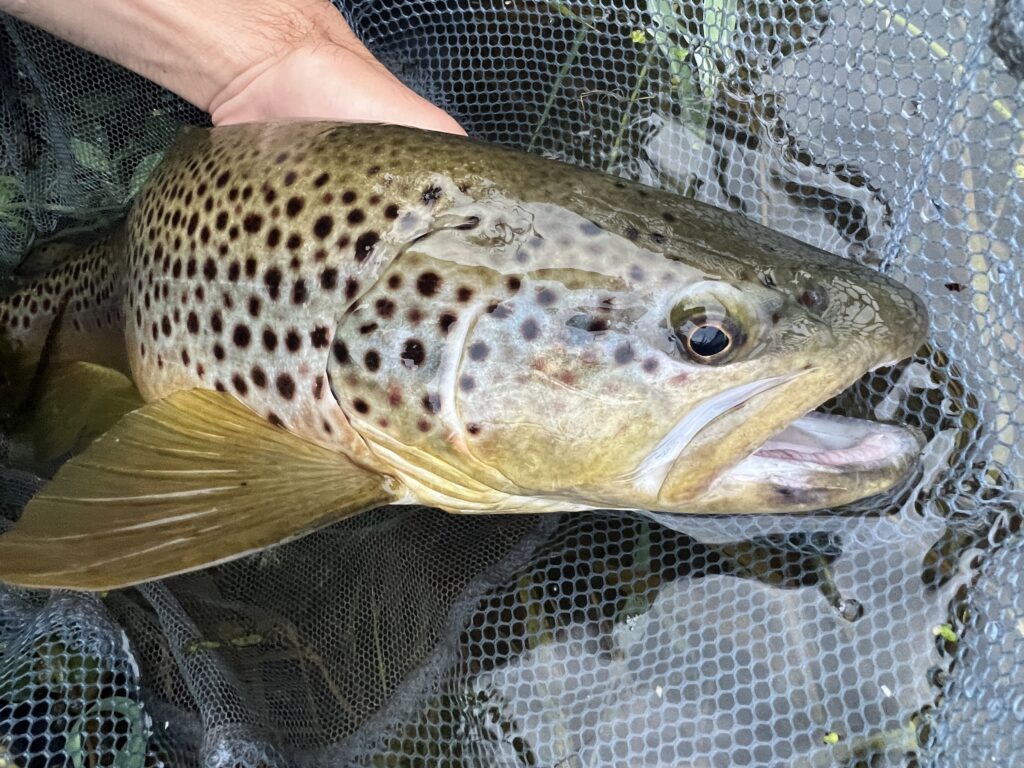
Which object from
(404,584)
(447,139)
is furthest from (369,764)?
(447,139)

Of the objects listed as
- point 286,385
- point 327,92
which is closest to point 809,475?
point 286,385

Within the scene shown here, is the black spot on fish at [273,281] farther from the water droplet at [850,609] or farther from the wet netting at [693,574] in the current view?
the water droplet at [850,609]

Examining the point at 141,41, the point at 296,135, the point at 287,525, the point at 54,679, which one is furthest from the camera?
the point at 141,41

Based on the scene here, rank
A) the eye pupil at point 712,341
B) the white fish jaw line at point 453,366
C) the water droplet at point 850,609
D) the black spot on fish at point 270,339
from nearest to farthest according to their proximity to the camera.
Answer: the eye pupil at point 712,341
the white fish jaw line at point 453,366
the black spot on fish at point 270,339
the water droplet at point 850,609

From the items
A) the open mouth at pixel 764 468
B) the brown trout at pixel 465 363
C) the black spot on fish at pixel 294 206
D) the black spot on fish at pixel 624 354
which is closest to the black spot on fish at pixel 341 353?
the brown trout at pixel 465 363

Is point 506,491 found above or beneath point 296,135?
beneath

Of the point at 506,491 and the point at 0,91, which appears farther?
the point at 0,91

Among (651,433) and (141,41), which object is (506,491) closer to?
(651,433)

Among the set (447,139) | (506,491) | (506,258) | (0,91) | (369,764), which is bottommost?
(369,764)
